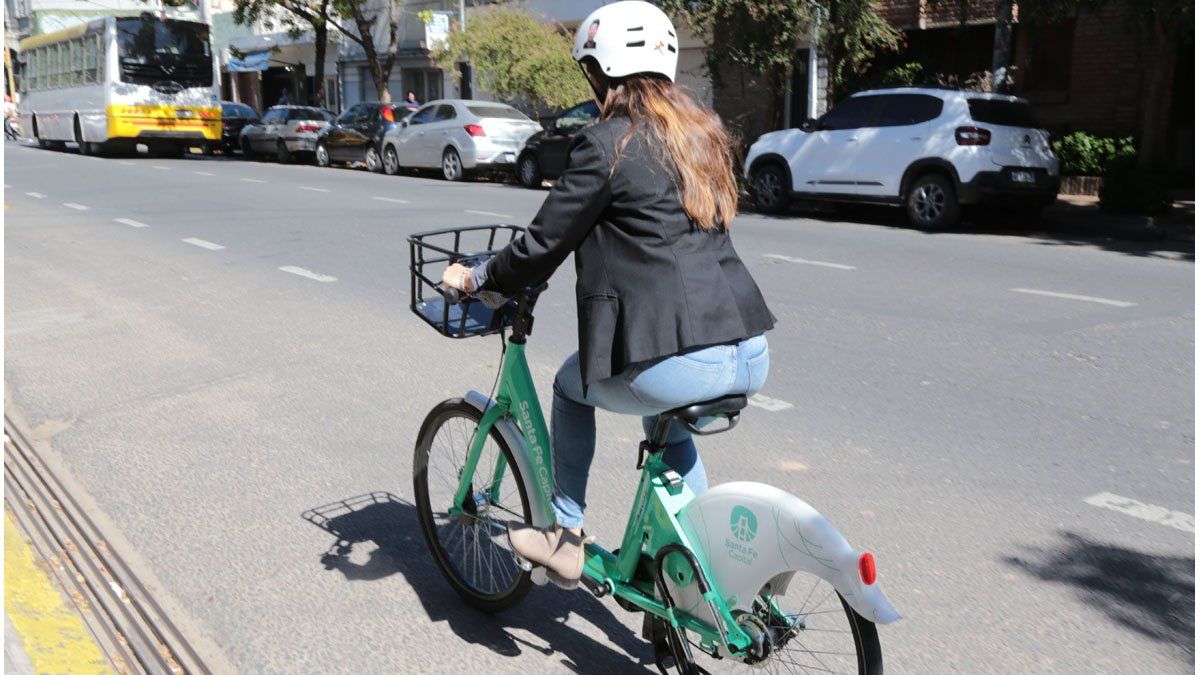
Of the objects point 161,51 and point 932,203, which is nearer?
point 932,203

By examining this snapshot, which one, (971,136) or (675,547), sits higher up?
(971,136)

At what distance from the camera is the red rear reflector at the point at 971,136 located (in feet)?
44.9

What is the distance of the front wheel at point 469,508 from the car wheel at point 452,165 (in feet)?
62.6

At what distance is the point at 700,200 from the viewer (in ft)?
8.96

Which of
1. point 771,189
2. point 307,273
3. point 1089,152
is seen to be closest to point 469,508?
point 307,273

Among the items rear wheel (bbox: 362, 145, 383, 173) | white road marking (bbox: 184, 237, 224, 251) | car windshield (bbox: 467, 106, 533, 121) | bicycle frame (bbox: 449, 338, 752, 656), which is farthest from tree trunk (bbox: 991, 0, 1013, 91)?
bicycle frame (bbox: 449, 338, 752, 656)

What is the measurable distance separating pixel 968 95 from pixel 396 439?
35.0ft

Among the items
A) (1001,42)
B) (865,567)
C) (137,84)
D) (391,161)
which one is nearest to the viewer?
(865,567)

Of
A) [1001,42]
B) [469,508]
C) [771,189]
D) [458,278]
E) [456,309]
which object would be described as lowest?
[469,508]

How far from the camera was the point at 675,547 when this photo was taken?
9.24 ft

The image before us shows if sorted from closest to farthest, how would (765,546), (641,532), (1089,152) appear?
(765,546) → (641,532) → (1089,152)

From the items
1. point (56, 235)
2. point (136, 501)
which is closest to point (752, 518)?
point (136, 501)

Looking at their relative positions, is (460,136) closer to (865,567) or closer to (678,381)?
(678,381)

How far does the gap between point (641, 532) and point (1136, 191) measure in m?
13.6
